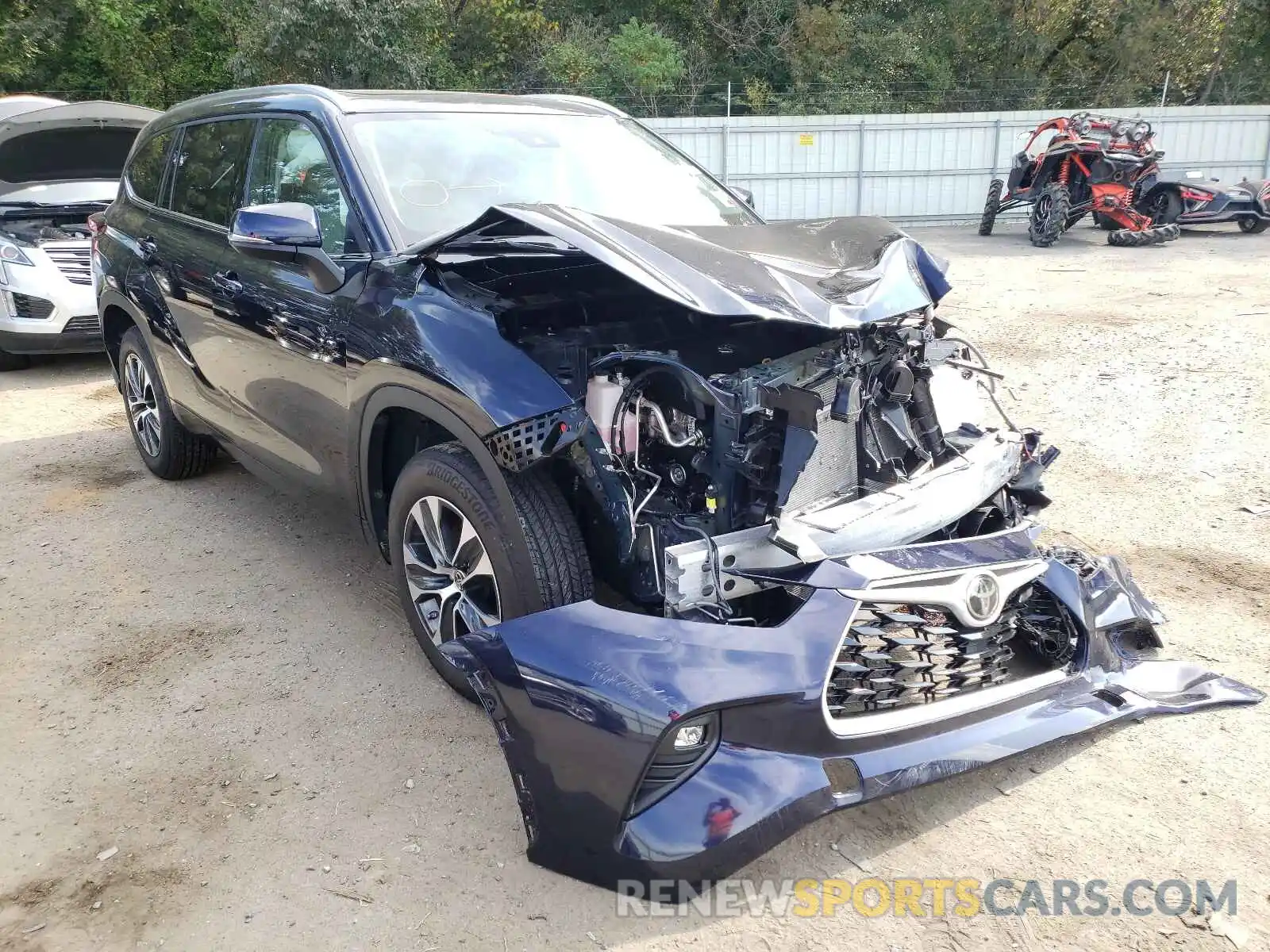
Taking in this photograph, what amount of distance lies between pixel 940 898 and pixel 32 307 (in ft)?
26.4

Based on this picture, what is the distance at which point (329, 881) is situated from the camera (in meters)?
2.44

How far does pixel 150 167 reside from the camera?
506cm

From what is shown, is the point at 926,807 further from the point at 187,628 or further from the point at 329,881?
the point at 187,628

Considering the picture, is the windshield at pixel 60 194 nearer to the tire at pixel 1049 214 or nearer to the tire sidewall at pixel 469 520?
the tire sidewall at pixel 469 520

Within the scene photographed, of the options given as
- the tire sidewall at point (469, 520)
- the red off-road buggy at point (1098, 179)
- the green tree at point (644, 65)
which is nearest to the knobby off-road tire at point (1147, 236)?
the red off-road buggy at point (1098, 179)

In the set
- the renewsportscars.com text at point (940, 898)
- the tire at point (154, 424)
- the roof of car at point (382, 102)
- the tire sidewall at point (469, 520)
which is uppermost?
the roof of car at point (382, 102)

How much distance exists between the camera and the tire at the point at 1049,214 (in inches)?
536

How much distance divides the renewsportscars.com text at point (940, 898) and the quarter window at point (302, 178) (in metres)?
2.30

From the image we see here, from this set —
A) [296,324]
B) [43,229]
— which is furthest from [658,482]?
[43,229]

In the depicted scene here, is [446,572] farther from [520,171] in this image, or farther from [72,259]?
[72,259]

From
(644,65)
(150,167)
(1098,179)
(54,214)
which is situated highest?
(644,65)

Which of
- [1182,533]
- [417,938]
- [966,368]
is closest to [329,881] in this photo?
[417,938]

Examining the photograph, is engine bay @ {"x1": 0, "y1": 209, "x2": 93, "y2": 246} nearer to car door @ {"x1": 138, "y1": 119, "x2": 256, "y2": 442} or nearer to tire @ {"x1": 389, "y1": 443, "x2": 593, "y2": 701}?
car door @ {"x1": 138, "y1": 119, "x2": 256, "y2": 442}

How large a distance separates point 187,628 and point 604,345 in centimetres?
221
